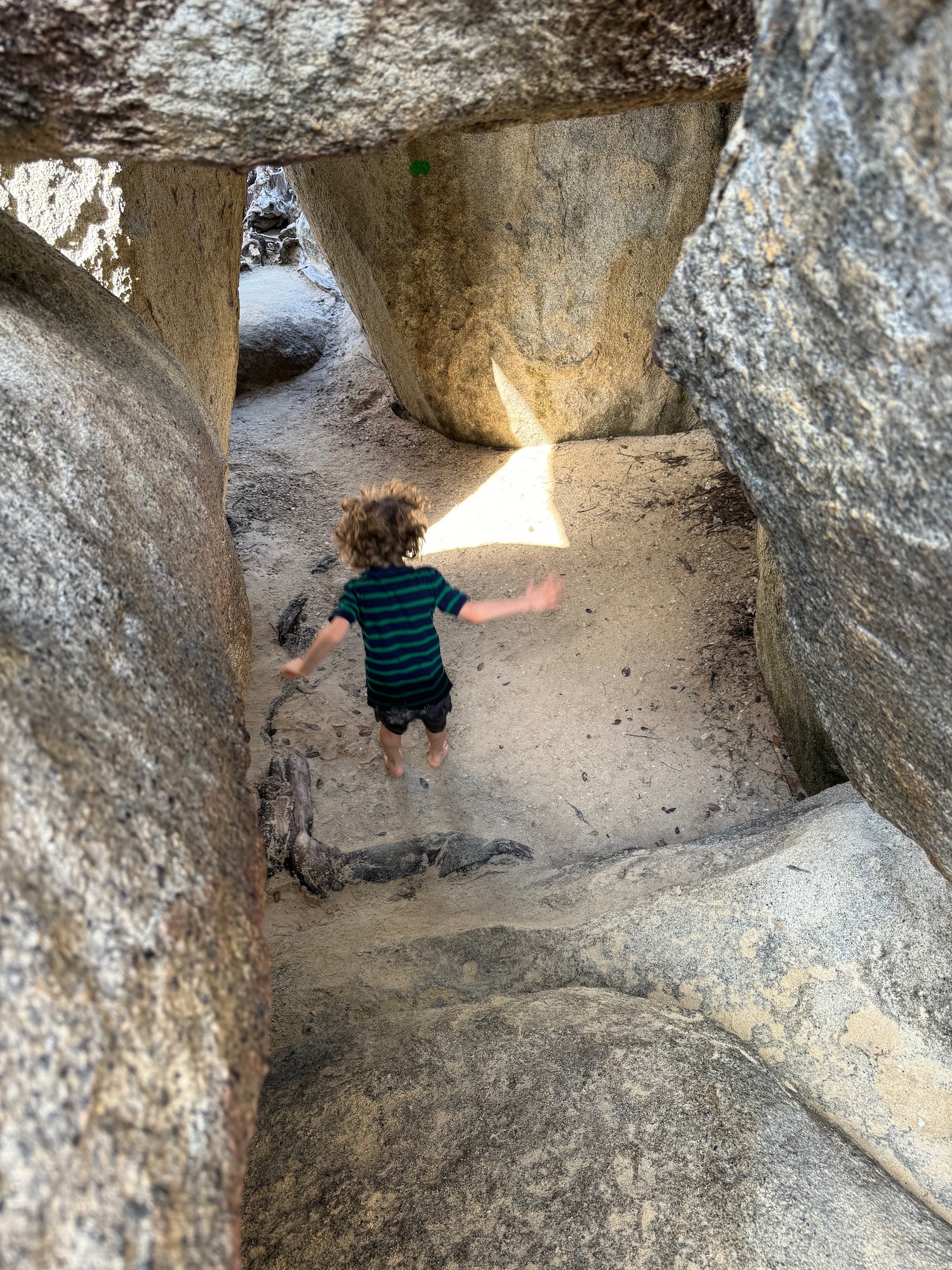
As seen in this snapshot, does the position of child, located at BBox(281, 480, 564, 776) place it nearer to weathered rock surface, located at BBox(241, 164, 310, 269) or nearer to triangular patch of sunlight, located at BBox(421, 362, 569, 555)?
triangular patch of sunlight, located at BBox(421, 362, 569, 555)

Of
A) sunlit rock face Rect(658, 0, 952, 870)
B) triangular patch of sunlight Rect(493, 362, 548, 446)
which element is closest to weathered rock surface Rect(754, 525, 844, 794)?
sunlit rock face Rect(658, 0, 952, 870)

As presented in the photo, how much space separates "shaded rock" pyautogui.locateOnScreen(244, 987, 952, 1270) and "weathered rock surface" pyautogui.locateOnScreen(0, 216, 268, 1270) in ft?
2.20

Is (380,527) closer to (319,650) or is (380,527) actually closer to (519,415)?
(319,650)

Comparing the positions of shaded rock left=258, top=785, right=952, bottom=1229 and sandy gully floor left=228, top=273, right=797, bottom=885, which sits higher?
shaded rock left=258, top=785, right=952, bottom=1229

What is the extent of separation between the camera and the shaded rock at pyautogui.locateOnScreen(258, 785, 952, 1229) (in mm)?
1721

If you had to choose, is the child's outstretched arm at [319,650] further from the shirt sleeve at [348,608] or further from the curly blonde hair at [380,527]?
the curly blonde hair at [380,527]

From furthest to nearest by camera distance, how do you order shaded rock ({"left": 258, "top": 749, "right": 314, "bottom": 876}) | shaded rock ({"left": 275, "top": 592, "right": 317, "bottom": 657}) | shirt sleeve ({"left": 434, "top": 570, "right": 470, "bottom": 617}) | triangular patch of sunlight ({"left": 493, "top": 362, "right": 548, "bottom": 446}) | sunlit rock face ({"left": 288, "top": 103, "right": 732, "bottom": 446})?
triangular patch of sunlight ({"left": 493, "top": 362, "right": 548, "bottom": 446}), sunlit rock face ({"left": 288, "top": 103, "right": 732, "bottom": 446}), shaded rock ({"left": 275, "top": 592, "right": 317, "bottom": 657}), shaded rock ({"left": 258, "top": 749, "right": 314, "bottom": 876}), shirt sleeve ({"left": 434, "top": 570, "right": 470, "bottom": 617})

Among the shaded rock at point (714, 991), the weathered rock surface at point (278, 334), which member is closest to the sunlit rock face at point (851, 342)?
the shaded rock at point (714, 991)

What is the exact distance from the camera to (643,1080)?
5.92 ft

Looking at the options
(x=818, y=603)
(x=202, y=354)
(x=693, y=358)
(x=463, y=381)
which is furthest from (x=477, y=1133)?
(x=463, y=381)

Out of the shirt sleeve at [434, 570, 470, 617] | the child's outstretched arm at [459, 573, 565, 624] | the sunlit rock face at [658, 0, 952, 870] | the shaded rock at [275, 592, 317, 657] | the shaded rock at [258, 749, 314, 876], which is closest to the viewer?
the sunlit rock face at [658, 0, 952, 870]

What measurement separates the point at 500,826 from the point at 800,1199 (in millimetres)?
1888

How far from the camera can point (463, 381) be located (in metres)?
5.78

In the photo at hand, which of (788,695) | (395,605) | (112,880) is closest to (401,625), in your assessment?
(395,605)
